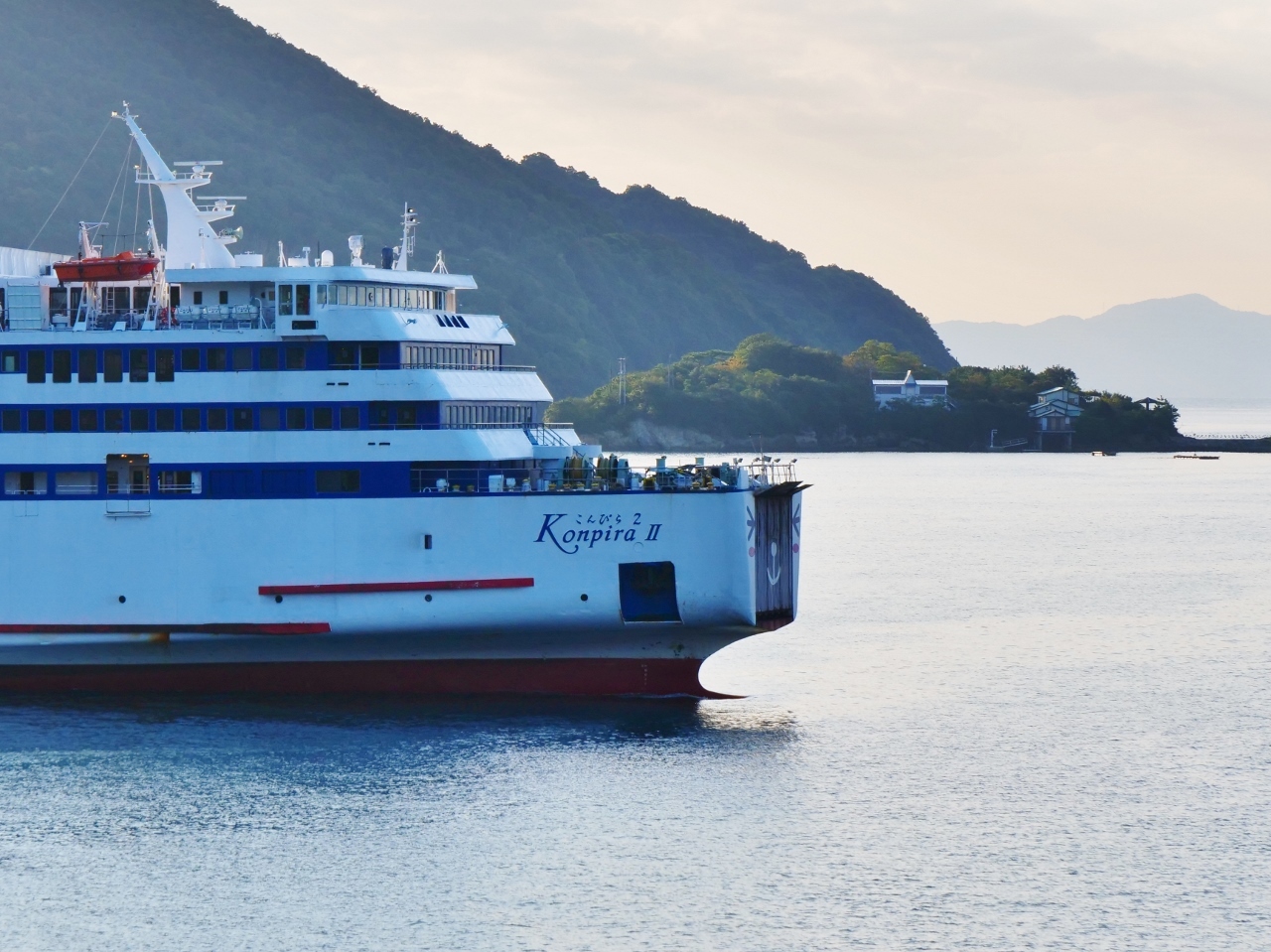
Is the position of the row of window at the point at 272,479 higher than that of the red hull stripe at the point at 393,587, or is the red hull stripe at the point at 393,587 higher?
the row of window at the point at 272,479

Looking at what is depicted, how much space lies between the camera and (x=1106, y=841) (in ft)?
93.1

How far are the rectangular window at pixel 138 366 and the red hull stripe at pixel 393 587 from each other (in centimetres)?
517

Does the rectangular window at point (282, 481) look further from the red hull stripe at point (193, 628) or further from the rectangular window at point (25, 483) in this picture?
the rectangular window at point (25, 483)

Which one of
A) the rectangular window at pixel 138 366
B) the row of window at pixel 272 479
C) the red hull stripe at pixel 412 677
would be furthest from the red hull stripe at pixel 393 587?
the rectangular window at pixel 138 366

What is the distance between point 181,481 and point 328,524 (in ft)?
11.0

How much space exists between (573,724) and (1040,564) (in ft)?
133

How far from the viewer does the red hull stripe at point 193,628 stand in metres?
36.4

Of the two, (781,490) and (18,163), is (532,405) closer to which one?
(781,490)

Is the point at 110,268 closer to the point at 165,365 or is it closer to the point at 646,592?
the point at 165,365

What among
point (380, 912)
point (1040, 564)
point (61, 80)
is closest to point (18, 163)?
point (61, 80)

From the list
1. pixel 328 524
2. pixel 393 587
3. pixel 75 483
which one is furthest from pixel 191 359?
pixel 393 587

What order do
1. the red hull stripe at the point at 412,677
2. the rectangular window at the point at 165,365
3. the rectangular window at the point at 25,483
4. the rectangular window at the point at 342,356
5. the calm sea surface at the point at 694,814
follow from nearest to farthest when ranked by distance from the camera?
the calm sea surface at the point at 694,814
the red hull stripe at the point at 412,677
the rectangular window at the point at 342,356
the rectangular window at the point at 165,365
the rectangular window at the point at 25,483

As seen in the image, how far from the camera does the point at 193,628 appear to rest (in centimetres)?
3681

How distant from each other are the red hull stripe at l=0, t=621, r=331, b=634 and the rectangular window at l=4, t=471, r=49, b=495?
2.82 meters
